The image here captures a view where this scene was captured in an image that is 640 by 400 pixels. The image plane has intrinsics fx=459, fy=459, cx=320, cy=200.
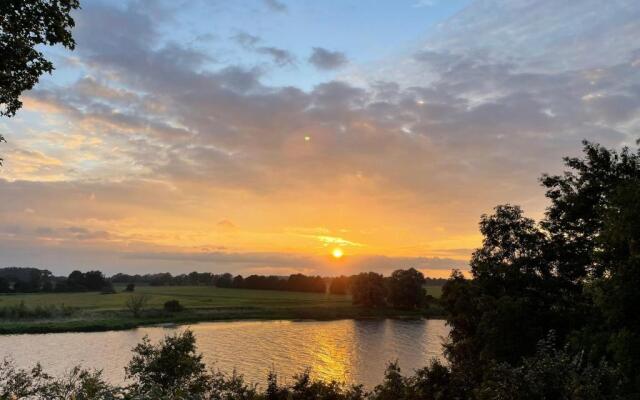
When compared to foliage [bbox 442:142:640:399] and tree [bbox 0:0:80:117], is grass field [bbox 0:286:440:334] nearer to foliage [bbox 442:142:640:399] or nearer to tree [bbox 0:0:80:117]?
foliage [bbox 442:142:640:399]

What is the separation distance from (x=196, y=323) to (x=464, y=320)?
3103 inches

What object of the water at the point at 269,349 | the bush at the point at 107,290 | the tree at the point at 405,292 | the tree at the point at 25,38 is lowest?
the water at the point at 269,349

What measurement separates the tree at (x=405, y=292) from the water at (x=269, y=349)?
36952mm

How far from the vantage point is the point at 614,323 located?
2047 centimetres

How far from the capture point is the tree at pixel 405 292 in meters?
134

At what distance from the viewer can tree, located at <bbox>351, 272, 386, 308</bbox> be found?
5379 inches

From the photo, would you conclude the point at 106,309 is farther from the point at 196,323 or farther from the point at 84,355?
the point at 84,355

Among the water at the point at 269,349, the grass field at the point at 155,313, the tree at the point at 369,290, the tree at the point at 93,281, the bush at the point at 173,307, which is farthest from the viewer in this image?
the tree at the point at 93,281

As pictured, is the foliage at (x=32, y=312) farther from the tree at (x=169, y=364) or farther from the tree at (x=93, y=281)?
the tree at (x=169, y=364)

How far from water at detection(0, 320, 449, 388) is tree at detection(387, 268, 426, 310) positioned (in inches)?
1455

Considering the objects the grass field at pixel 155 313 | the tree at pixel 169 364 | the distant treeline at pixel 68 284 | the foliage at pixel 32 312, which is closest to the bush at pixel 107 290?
the distant treeline at pixel 68 284

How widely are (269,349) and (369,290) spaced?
245 ft

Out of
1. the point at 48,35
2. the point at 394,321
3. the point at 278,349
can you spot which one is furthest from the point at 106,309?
the point at 48,35

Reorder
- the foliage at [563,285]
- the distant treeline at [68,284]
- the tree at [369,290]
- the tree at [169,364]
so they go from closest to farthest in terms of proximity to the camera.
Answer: the foliage at [563,285] → the tree at [169,364] → the tree at [369,290] → the distant treeline at [68,284]
